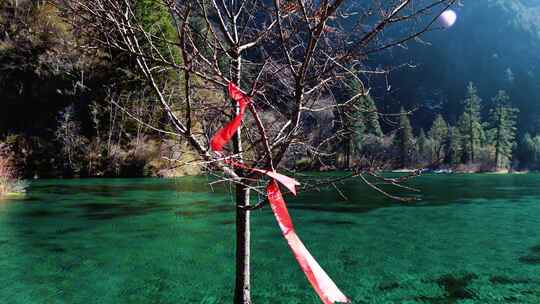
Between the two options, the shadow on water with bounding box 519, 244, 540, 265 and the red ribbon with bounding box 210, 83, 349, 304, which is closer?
the red ribbon with bounding box 210, 83, 349, 304

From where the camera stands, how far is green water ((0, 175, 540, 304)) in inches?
321

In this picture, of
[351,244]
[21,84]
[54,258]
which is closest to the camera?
[54,258]

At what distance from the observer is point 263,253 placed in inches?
427

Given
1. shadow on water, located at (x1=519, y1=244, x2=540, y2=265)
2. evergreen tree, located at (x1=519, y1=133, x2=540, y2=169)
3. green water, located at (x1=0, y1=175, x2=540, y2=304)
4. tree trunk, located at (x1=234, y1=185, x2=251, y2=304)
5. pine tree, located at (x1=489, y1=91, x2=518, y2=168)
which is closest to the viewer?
tree trunk, located at (x1=234, y1=185, x2=251, y2=304)

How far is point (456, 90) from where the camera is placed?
130 metres

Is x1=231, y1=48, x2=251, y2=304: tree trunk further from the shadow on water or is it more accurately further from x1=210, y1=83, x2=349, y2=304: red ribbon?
the shadow on water

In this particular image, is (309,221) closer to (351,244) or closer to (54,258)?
(351,244)

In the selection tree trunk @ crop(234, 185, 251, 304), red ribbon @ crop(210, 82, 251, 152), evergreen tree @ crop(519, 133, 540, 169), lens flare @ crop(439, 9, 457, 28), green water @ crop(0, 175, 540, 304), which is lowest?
green water @ crop(0, 175, 540, 304)

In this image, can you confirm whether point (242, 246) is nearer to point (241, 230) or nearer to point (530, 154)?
point (241, 230)

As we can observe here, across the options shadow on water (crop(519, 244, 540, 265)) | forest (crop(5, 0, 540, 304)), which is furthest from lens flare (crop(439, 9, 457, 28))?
shadow on water (crop(519, 244, 540, 265))

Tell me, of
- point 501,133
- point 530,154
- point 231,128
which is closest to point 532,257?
point 231,128

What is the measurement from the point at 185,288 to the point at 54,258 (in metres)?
3.55

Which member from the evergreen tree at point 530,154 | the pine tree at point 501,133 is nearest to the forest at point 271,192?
the pine tree at point 501,133

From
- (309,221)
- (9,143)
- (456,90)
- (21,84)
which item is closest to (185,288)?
(309,221)
